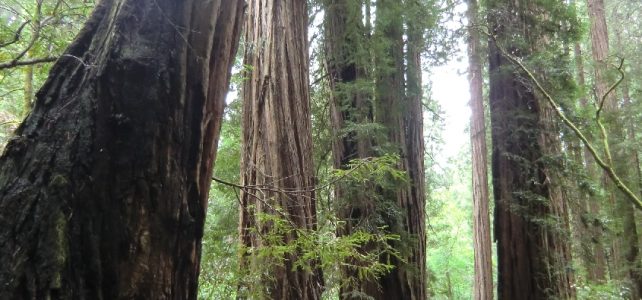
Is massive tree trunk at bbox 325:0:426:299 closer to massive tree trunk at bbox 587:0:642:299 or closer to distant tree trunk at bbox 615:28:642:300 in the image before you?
massive tree trunk at bbox 587:0:642:299

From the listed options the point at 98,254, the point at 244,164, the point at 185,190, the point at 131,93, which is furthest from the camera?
the point at 244,164

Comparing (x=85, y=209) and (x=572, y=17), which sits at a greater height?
(x=572, y=17)

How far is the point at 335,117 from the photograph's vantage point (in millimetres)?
6207

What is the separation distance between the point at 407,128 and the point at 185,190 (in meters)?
5.13

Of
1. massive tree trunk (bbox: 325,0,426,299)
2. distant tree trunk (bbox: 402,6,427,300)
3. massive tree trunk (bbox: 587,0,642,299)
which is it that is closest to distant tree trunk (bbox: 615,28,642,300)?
massive tree trunk (bbox: 587,0,642,299)

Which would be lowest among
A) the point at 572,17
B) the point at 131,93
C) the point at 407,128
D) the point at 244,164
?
the point at 131,93

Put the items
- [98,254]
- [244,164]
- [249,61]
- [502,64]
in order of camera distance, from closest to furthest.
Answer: [98,254], [244,164], [249,61], [502,64]

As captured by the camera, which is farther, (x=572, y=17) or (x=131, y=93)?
(x=572, y=17)

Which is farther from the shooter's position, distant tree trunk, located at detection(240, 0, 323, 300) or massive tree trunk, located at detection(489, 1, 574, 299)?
massive tree trunk, located at detection(489, 1, 574, 299)

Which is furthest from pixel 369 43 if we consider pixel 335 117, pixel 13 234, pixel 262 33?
pixel 13 234

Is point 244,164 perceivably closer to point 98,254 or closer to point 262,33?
point 262,33

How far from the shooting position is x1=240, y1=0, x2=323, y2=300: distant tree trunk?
3.84m

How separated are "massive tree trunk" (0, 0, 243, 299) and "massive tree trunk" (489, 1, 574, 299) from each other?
5.05 metres

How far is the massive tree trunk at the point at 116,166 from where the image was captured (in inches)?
50.2
